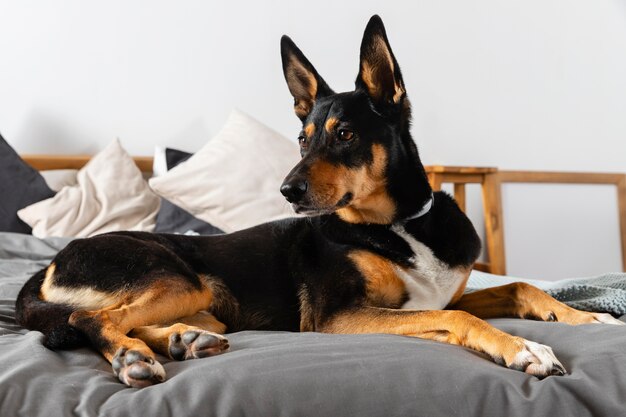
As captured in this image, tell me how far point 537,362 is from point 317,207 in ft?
2.23

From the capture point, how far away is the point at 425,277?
1.87 metres

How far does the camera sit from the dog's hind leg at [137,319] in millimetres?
1321

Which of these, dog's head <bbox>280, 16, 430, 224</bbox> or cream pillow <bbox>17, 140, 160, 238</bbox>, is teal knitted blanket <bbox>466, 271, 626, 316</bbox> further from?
cream pillow <bbox>17, 140, 160, 238</bbox>

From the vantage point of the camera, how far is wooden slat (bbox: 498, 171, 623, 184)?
4.82 meters

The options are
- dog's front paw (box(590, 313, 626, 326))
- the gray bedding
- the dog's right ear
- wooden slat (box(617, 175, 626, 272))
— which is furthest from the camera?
wooden slat (box(617, 175, 626, 272))

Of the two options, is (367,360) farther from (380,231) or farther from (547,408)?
(380,231)

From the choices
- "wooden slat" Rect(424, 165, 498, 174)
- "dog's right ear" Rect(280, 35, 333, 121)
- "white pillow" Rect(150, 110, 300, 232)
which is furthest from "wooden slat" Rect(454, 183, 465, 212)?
"dog's right ear" Rect(280, 35, 333, 121)

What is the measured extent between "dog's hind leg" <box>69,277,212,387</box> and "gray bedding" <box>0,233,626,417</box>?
0.12ft

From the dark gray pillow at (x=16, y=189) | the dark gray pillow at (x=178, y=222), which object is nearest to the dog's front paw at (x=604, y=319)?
the dark gray pillow at (x=178, y=222)

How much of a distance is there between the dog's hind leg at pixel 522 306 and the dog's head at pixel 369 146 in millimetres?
336

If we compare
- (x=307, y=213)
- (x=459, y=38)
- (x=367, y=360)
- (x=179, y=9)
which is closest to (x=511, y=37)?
(x=459, y=38)

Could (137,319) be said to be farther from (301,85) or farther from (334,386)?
(301,85)

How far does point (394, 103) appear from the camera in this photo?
1.99 m

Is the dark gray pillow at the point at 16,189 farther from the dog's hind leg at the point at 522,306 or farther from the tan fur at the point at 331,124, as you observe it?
the dog's hind leg at the point at 522,306
